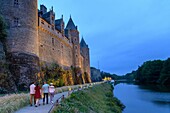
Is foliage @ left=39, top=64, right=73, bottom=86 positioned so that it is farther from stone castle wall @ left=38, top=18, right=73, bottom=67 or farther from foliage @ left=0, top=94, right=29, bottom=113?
foliage @ left=0, top=94, right=29, bottom=113

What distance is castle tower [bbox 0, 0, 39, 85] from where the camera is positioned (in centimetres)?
1991

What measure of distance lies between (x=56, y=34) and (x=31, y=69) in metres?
13.2

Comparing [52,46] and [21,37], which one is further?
[52,46]

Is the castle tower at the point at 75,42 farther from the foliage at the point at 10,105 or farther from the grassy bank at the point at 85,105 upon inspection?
the foliage at the point at 10,105

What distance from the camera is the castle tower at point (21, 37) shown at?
784 inches

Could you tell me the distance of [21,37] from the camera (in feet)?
68.9

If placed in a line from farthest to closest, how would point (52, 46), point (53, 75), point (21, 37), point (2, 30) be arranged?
point (52, 46)
point (53, 75)
point (21, 37)
point (2, 30)

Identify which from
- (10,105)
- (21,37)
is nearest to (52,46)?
(21,37)

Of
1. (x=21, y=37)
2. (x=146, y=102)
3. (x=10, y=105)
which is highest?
(x=21, y=37)

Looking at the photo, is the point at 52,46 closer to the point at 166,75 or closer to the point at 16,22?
the point at 16,22

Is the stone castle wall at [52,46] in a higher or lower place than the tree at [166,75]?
higher

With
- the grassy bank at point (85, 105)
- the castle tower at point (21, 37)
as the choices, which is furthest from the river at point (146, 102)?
the castle tower at point (21, 37)

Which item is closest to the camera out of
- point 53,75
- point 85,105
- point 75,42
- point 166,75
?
point 85,105

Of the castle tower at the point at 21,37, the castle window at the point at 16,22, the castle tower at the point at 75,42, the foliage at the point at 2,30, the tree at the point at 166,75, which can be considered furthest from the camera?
the tree at the point at 166,75
